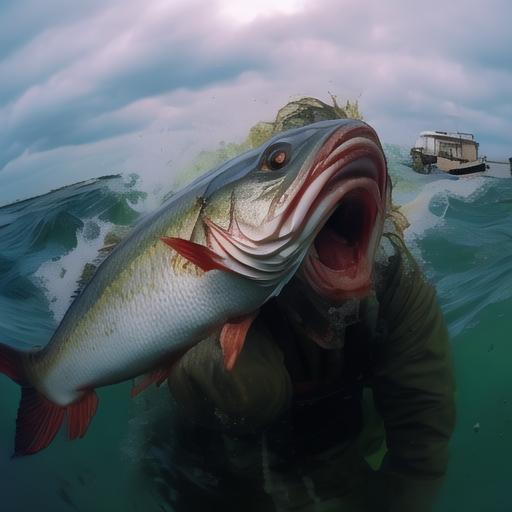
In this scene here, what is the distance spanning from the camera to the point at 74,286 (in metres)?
4.41

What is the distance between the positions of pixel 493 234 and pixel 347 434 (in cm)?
364

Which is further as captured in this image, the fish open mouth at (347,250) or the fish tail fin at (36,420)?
the fish tail fin at (36,420)

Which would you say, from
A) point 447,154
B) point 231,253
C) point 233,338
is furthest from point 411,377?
point 447,154

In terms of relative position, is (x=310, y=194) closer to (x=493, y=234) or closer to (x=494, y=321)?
(x=494, y=321)

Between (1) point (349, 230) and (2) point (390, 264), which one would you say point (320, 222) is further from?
(2) point (390, 264)

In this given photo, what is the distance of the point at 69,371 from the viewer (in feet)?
7.50

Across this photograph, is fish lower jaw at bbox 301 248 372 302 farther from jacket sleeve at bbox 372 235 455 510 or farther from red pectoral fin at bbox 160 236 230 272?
jacket sleeve at bbox 372 235 455 510

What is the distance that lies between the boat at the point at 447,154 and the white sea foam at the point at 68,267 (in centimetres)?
286

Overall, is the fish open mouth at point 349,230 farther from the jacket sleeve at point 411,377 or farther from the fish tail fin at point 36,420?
the fish tail fin at point 36,420

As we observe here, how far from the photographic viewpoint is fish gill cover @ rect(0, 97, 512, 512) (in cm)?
321

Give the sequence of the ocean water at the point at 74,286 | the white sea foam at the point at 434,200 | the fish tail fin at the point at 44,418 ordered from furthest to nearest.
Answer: the white sea foam at the point at 434,200 → the ocean water at the point at 74,286 → the fish tail fin at the point at 44,418

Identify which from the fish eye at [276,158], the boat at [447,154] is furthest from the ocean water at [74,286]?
the fish eye at [276,158]

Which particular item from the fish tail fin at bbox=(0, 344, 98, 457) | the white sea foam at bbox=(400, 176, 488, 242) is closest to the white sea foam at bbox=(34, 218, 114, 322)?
the fish tail fin at bbox=(0, 344, 98, 457)

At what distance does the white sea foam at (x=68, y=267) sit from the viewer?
4.71m
